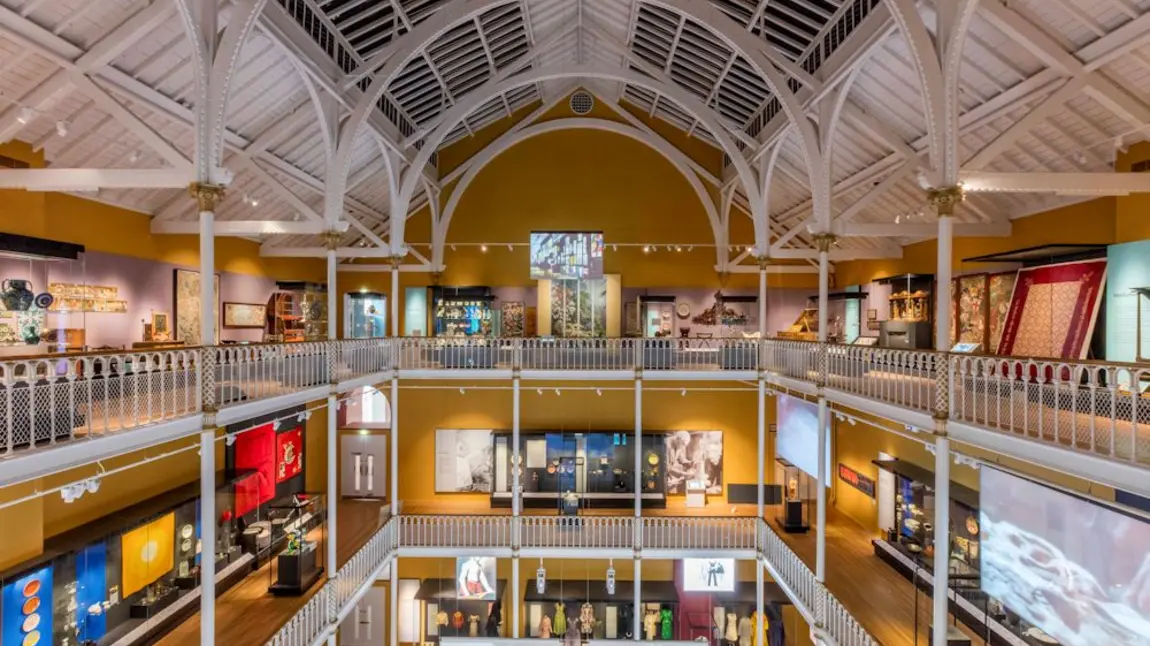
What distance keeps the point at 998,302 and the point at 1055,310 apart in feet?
6.53

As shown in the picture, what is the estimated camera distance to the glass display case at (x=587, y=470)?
1945 cm

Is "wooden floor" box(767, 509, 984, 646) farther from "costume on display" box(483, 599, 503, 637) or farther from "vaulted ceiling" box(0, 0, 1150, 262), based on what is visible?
"costume on display" box(483, 599, 503, 637)

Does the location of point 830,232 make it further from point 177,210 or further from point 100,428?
point 177,210

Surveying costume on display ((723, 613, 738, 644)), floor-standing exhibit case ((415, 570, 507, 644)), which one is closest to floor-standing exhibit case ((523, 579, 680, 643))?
floor-standing exhibit case ((415, 570, 507, 644))

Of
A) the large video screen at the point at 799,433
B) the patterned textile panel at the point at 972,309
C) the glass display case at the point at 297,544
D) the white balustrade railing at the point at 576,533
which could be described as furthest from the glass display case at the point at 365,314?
the patterned textile panel at the point at 972,309

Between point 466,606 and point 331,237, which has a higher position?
point 331,237

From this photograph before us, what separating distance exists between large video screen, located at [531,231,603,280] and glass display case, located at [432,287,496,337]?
4.12m

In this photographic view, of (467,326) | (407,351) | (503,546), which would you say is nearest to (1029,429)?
(503,546)

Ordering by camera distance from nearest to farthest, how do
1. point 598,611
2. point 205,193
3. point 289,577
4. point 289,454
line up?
point 205,193 < point 289,577 < point 598,611 < point 289,454

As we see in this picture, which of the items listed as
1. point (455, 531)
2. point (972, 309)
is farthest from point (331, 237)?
point (972, 309)

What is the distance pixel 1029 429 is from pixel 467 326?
1638 cm

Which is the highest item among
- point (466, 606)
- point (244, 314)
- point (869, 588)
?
point (244, 314)

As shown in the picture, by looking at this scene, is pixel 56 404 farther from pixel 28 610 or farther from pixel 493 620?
pixel 493 620

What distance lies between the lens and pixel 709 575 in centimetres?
1736
